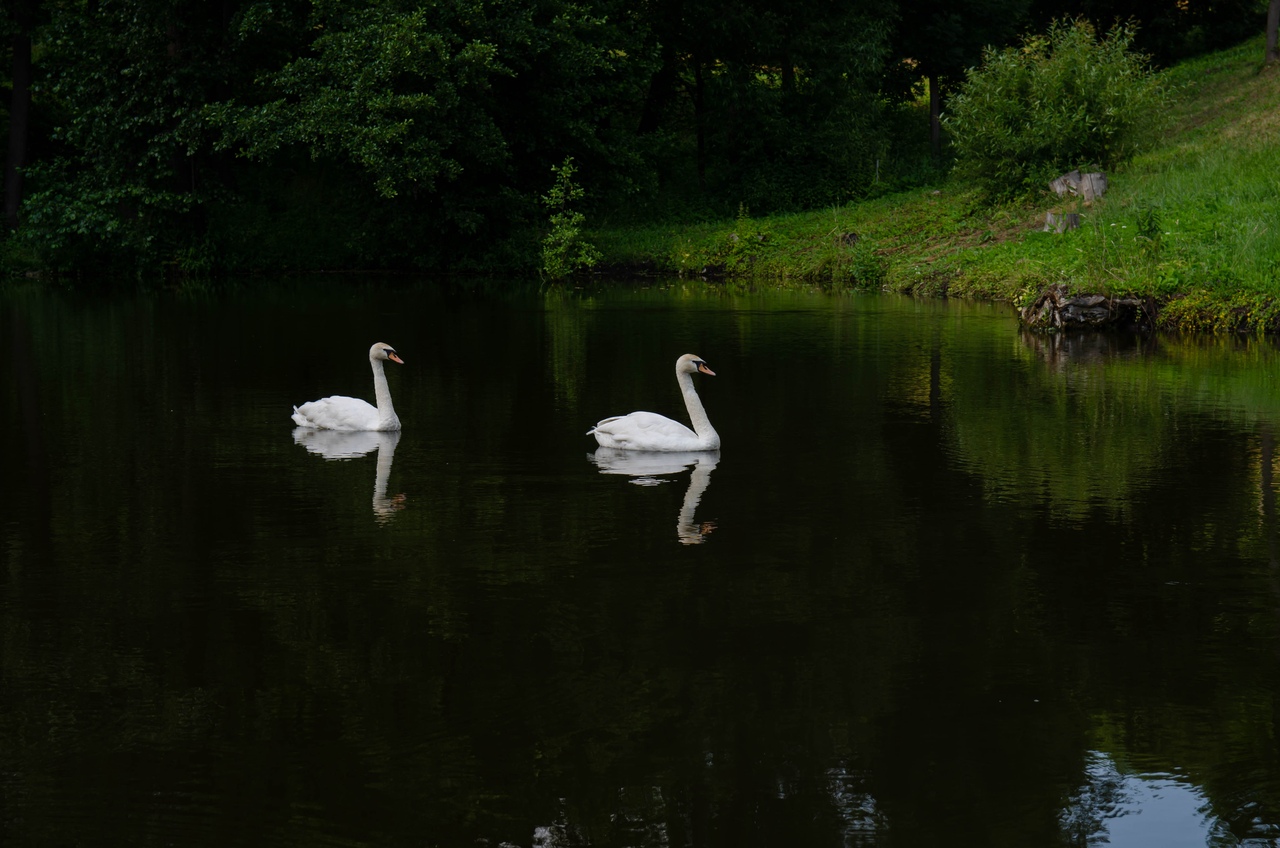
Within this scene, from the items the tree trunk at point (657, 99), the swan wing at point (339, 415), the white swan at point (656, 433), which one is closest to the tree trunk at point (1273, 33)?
the tree trunk at point (657, 99)

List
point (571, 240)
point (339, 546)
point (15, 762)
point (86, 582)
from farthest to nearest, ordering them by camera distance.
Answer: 1. point (571, 240)
2. point (339, 546)
3. point (86, 582)
4. point (15, 762)

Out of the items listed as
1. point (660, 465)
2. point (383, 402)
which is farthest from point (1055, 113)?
point (660, 465)

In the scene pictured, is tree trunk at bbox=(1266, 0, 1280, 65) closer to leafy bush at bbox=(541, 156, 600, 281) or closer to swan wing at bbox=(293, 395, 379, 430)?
leafy bush at bbox=(541, 156, 600, 281)

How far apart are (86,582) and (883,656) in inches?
199

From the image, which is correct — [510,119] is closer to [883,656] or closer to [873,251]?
[873,251]

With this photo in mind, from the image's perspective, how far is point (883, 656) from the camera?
25.1ft

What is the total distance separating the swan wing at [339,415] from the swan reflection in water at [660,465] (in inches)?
102

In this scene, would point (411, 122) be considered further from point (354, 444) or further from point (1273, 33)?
point (1273, 33)

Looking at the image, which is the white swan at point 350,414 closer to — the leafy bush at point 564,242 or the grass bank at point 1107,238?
the grass bank at point 1107,238

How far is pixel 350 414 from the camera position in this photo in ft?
47.0

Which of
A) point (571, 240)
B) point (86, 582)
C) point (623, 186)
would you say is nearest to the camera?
point (86, 582)

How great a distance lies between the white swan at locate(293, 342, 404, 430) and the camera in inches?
561

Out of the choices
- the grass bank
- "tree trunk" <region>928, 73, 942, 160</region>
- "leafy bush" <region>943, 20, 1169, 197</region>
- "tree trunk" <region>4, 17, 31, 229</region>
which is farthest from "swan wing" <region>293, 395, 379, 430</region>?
"tree trunk" <region>928, 73, 942, 160</region>

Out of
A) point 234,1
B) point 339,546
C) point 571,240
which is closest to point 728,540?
point 339,546
